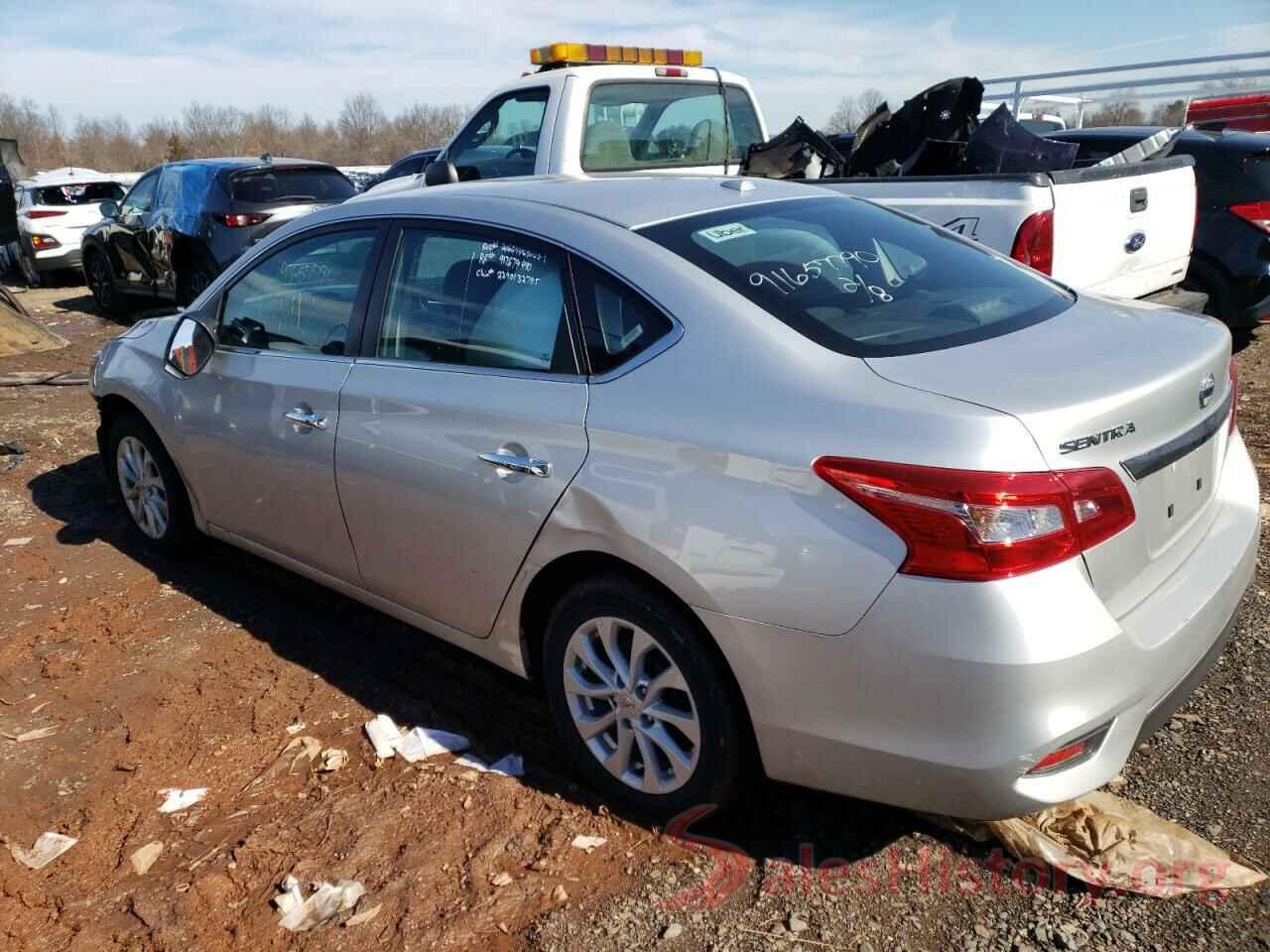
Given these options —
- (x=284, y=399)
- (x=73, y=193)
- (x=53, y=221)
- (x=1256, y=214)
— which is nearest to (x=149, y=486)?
(x=284, y=399)

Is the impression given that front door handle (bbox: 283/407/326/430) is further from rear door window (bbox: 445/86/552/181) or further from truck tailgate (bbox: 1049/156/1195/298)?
rear door window (bbox: 445/86/552/181)

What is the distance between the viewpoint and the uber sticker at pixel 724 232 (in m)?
2.96

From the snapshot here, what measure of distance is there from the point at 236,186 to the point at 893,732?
31.6 ft

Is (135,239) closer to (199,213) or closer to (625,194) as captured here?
(199,213)

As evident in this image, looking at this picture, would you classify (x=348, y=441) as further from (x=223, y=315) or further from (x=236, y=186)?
(x=236, y=186)

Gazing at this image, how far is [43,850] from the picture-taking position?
297cm

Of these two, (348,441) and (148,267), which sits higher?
(348,441)

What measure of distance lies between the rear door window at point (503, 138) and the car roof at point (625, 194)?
324 cm

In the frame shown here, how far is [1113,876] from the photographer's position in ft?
8.46

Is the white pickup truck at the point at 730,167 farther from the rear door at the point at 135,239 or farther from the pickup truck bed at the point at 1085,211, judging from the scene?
the rear door at the point at 135,239

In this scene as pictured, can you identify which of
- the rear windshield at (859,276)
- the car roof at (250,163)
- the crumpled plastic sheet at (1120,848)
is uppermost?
the rear windshield at (859,276)

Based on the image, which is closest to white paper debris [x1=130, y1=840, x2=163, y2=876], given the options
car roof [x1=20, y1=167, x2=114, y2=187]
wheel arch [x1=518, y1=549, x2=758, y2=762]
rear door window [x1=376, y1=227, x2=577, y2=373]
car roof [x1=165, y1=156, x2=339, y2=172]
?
wheel arch [x1=518, y1=549, x2=758, y2=762]

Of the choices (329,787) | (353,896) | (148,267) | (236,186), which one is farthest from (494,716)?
(148,267)

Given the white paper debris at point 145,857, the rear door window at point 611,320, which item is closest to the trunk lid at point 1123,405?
the rear door window at point 611,320
